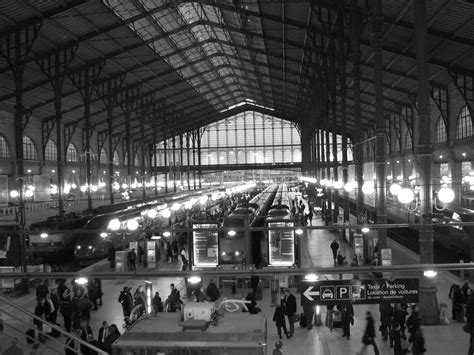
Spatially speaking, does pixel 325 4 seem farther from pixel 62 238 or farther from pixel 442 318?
pixel 62 238

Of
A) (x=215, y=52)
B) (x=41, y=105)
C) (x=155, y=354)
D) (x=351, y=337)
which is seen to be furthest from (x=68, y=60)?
(x=155, y=354)

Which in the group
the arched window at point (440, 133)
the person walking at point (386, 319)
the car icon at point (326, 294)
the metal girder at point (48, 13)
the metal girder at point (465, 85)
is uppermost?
the metal girder at point (48, 13)

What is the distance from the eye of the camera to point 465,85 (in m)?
28.0

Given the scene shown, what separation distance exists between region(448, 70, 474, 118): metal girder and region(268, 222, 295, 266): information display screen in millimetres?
16489

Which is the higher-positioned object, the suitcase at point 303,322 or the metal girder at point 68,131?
the metal girder at point 68,131

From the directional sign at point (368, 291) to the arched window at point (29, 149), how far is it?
3991 centimetres

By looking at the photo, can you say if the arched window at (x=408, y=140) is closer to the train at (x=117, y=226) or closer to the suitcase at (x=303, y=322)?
the train at (x=117, y=226)

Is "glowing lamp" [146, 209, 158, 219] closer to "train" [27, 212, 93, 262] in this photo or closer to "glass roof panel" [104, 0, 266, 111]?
"train" [27, 212, 93, 262]

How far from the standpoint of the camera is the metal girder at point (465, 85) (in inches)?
1081

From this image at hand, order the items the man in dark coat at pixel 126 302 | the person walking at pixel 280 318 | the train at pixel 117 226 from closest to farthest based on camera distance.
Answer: the person walking at pixel 280 318, the man in dark coat at pixel 126 302, the train at pixel 117 226

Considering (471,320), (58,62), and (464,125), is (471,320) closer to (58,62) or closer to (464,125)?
(464,125)

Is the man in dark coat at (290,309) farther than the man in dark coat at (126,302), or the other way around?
the man in dark coat at (126,302)

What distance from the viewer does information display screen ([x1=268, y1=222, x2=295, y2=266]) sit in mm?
17359

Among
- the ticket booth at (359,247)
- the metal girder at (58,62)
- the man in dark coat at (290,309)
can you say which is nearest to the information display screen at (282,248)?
the ticket booth at (359,247)
